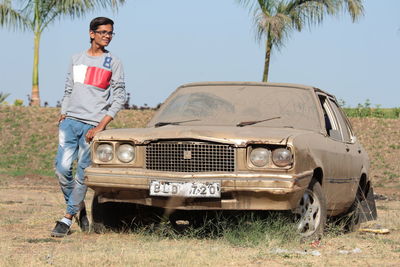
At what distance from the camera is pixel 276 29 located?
95.3ft

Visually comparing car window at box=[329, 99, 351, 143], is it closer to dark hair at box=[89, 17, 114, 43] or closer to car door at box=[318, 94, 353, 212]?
car door at box=[318, 94, 353, 212]

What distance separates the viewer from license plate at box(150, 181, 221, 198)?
6.93 meters

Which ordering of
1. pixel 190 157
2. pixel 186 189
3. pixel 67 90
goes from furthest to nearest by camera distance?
pixel 67 90 < pixel 190 157 < pixel 186 189

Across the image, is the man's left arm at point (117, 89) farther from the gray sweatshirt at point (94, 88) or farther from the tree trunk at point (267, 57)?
the tree trunk at point (267, 57)

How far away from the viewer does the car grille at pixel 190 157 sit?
23.2 ft

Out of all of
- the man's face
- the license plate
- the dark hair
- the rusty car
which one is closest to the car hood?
the rusty car

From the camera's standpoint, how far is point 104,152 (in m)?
7.56

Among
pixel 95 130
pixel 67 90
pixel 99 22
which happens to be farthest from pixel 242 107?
pixel 67 90

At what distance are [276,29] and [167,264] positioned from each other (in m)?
23.8

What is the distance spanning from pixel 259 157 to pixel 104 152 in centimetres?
149

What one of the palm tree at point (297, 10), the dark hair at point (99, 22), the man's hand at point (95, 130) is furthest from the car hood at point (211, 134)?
the palm tree at point (297, 10)

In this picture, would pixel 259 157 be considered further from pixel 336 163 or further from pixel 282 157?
pixel 336 163

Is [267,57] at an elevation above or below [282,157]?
above

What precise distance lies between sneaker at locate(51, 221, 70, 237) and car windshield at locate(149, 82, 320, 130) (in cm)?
136
